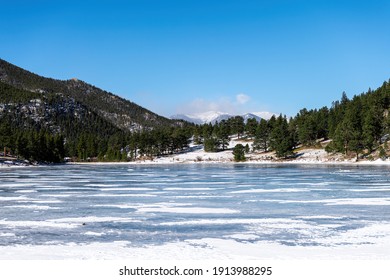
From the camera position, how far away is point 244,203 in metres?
27.3

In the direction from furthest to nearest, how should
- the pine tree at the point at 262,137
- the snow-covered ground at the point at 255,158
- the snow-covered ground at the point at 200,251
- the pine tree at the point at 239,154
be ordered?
the pine tree at the point at 262,137, the pine tree at the point at 239,154, the snow-covered ground at the point at 255,158, the snow-covered ground at the point at 200,251

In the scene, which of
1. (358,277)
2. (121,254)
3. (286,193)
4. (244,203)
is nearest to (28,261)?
(121,254)

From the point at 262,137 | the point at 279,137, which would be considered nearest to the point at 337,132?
the point at 279,137

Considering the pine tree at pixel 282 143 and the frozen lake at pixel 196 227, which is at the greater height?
the pine tree at pixel 282 143

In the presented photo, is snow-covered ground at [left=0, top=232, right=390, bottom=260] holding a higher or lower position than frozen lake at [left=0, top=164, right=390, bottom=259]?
lower

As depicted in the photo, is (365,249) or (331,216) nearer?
(365,249)

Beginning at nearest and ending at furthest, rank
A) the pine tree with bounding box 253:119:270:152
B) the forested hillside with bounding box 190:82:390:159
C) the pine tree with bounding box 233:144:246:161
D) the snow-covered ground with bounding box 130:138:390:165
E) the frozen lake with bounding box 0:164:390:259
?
the frozen lake with bounding box 0:164:390:259 < the forested hillside with bounding box 190:82:390:159 < the snow-covered ground with bounding box 130:138:390:165 < the pine tree with bounding box 233:144:246:161 < the pine tree with bounding box 253:119:270:152

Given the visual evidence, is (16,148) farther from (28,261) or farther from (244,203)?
(28,261)

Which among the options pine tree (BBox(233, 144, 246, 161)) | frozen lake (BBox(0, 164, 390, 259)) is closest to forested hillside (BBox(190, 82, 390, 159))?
pine tree (BBox(233, 144, 246, 161))

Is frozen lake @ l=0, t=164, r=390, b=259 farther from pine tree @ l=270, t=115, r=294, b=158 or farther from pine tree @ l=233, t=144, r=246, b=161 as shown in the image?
pine tree @ l=233, t=144, r=246, b=161

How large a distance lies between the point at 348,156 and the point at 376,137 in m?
10.7

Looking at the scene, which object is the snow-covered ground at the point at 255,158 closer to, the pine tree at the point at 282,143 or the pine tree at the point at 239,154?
the pine tree at the point at 239,154

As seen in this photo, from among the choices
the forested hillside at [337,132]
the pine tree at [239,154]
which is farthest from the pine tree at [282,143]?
the pine tree at [239,154]

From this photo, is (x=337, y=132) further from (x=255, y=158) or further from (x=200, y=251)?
(x=200, y=251)
